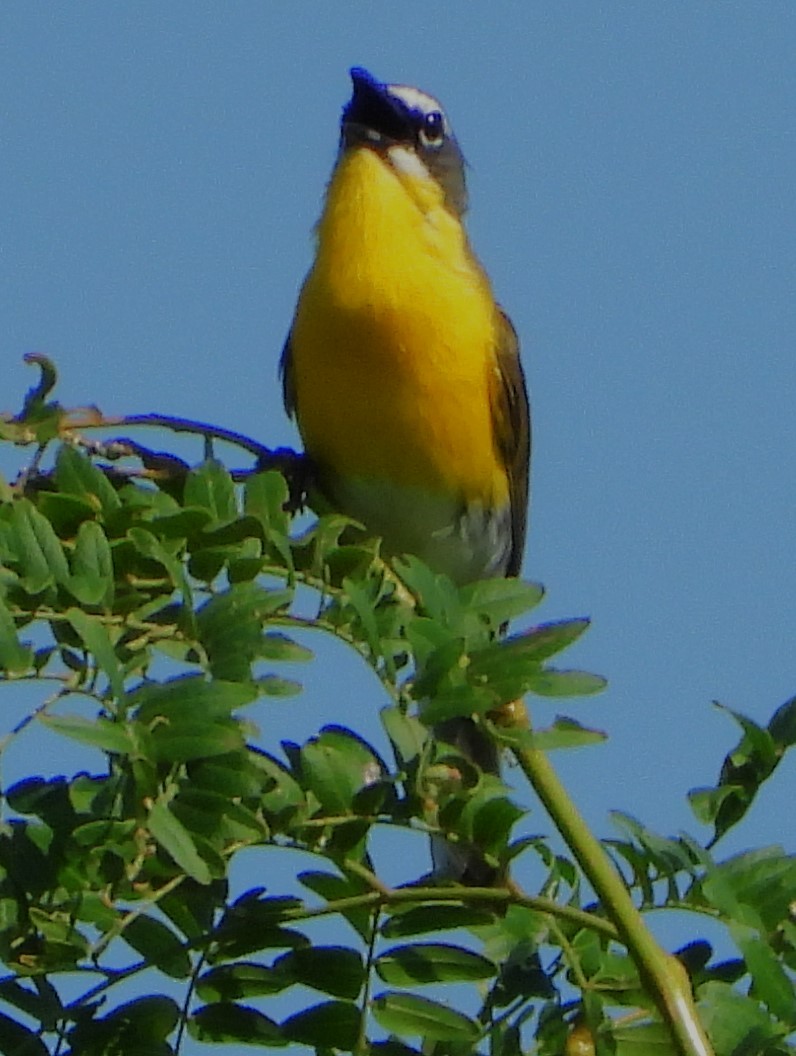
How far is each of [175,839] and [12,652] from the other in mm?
273

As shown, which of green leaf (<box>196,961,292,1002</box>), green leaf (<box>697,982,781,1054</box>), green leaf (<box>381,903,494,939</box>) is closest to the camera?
green leaf (<box>697,982,781,1054</box>)

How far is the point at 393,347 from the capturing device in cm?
445

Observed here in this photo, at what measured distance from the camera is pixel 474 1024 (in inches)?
89.8

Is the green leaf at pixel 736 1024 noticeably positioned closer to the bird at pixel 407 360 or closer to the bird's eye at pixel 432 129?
the bird at pixel 407 360

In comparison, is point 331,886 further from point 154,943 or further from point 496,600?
point 496,600

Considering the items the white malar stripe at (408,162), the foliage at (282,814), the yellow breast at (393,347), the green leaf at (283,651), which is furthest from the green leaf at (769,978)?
the white malar stripe at (408,162)

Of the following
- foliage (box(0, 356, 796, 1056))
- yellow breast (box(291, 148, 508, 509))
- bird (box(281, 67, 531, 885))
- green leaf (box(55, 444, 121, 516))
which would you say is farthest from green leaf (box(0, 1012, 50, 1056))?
yellow breast (box(291, 148, 508, 509))

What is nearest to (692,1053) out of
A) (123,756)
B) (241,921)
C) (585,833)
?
(585,833)

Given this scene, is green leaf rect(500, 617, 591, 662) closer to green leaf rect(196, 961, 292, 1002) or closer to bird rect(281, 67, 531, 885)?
green leaf rect(196, 961, 292, 1002)

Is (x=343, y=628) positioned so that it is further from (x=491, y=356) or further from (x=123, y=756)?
(x=491, y=356)

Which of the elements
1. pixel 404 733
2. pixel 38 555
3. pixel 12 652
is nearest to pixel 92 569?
pixel 38 555

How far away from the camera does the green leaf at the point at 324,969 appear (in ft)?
7.20

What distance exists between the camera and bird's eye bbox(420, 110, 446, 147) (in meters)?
4.91

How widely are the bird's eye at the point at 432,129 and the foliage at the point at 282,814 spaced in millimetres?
2668
